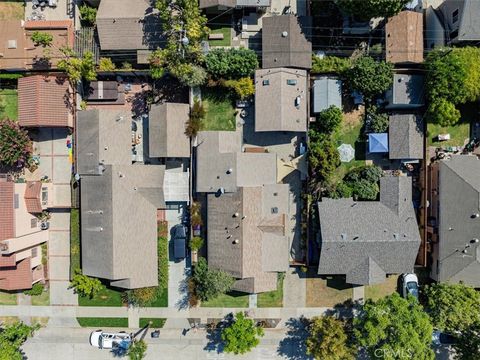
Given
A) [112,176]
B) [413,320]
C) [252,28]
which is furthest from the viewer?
[252,28]

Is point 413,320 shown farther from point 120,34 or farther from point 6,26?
point 6,26

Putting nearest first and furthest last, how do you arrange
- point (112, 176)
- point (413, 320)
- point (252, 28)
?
point (413, 320), point (112, 176), point (252, 28)

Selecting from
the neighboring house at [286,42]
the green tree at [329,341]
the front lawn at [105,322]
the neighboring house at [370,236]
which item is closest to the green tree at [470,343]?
the neighboring house at [370,236]

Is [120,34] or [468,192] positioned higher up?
[120,34]

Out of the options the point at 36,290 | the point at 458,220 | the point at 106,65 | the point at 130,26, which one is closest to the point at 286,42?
the point at 130,26

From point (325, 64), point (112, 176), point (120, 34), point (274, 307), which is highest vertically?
point (120, 34)

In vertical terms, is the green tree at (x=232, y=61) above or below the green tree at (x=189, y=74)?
above

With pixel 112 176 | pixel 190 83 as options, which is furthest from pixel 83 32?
pixel 112 176

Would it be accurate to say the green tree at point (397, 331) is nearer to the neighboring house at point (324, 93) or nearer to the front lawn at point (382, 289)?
the front lawn at point (382, 289)
